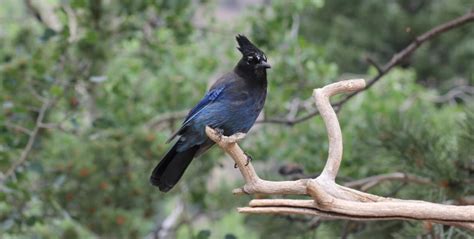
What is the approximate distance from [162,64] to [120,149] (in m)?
0.70

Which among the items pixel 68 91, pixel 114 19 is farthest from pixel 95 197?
pixel 114 19

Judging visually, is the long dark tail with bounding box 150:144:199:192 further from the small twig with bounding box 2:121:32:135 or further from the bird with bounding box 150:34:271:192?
the small twig with bounding box 2:121:32:135

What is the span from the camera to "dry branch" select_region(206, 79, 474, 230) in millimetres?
1668

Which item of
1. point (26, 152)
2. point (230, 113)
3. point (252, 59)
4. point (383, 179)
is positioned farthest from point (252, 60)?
point (26, 152)

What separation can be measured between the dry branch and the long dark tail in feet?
2.18

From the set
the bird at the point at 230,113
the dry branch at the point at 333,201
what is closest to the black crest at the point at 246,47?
the bird at the point at 230,113

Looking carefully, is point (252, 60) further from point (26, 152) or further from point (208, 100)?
point (26, 152)

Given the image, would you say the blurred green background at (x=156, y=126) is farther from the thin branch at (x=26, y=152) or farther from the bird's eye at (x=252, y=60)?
the bird's eye at (x=252, y=60)

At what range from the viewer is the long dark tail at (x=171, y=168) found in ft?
8.32

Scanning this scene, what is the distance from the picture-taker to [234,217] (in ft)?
18.5

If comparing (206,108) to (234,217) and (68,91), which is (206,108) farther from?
(234,217)

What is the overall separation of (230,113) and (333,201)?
105 cm

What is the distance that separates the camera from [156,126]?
434 cm

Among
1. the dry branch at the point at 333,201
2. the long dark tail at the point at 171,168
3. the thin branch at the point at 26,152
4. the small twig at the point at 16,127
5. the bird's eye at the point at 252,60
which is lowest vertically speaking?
the dry branch at the point at 333,201
